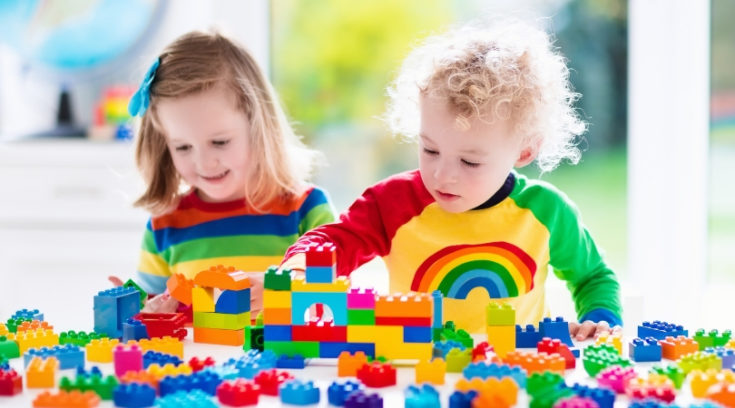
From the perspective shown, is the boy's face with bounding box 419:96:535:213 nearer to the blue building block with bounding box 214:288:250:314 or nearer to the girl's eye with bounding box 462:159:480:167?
the girl's eye with bounding box 462:159:480:167

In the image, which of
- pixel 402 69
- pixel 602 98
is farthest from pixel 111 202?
pixel 602 98

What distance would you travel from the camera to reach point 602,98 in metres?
3.51

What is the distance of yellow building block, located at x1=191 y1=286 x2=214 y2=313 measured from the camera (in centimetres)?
106

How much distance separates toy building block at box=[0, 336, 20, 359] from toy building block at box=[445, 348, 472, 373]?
19.3 inches

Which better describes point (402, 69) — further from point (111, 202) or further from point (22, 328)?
point (111, 202)

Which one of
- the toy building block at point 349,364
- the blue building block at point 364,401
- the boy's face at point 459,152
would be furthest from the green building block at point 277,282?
Result: the boy's face at point 459,152

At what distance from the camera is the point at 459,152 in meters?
1.17

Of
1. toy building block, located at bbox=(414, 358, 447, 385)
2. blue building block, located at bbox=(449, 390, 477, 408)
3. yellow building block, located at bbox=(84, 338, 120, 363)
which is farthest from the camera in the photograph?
yellow building block, located at bbox=(84, 338, 120, 363)

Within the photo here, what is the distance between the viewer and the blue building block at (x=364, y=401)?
750 millimetres

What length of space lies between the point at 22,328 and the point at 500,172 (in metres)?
0.67

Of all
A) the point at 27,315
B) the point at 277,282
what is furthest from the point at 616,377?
the point at 27,315

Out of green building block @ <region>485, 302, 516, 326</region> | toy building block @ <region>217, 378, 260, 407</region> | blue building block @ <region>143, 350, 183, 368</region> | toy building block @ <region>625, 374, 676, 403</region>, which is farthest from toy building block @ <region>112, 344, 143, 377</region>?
toy building block @ <region>625, 374, 676, 403</region>

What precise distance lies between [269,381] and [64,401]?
7.3 inches

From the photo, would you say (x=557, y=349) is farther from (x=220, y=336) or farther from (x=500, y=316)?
(x=220, y=336)
